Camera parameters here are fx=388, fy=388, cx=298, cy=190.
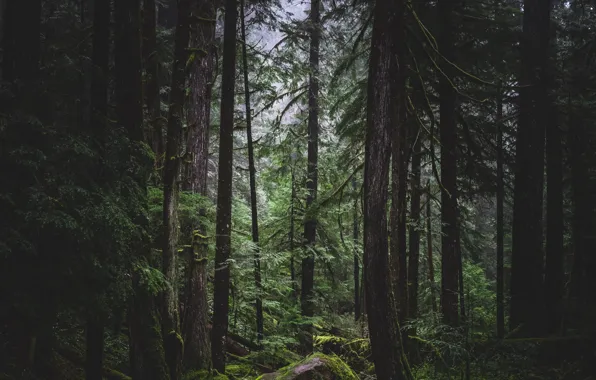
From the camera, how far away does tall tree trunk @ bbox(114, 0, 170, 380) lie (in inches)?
223

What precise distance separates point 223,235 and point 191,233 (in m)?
1.01

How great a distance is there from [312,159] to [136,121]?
10.3 metres

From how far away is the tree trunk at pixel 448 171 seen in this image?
9.23m

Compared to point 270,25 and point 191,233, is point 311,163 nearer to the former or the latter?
point 270,25

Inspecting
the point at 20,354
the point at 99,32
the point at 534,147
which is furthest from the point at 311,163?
the point at 20,354

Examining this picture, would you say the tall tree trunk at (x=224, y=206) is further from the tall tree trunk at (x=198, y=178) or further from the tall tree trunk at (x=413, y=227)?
the tall tree trunk at (x=413, y=227)

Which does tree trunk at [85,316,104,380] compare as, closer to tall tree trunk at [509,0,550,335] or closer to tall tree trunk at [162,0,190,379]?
tall tree trunk at [162,0,190,379]

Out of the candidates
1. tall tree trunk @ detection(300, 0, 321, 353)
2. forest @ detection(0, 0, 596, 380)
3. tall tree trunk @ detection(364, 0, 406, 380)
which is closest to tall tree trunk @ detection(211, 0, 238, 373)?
forest @ detection(0, 0, 596, 380)

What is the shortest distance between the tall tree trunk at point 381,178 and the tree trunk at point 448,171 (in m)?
3.27

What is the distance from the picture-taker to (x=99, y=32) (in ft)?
16.8

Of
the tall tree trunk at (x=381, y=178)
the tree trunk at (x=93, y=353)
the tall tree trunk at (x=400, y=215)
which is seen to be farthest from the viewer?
the tall tree trunk at (x=400, y=215)

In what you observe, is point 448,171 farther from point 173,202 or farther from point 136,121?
Result: point 136,121

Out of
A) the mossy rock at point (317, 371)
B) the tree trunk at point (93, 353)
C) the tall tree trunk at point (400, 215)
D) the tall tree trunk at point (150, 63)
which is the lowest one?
the mossy rock at point (317, 371)

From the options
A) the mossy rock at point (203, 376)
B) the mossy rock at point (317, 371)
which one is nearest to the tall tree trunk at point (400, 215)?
the mossy rock at point (317, 371)
